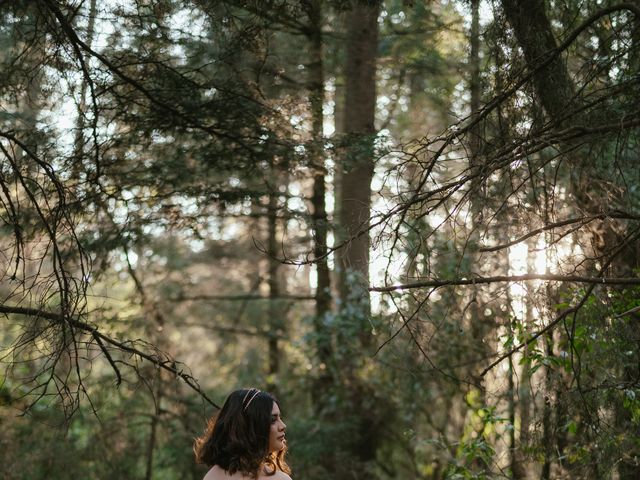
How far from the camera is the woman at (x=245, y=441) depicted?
388 centimetres

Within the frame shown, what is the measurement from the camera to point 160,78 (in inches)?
234

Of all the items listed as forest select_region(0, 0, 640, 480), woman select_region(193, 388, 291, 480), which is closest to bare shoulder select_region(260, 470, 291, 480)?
woman select_region(193, 388, 291, 480)

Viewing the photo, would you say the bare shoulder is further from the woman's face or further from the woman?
the woman's face

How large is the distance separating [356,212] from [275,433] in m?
1.99

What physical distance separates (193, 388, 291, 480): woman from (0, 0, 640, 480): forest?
34 centimetres

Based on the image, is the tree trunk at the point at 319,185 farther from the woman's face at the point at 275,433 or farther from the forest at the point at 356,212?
the woman's face at the point at 275,433

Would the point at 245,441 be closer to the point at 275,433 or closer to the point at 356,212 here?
the point at 275,433

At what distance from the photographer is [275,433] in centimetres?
396

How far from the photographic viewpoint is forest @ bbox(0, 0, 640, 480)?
4340 millimetres

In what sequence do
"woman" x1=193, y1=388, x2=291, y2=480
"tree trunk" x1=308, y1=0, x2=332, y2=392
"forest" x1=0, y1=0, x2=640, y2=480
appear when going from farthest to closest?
"tree trunk" x1=308, y1=0, x2=332, y2=392 < "forest" x1=0, y1=0, x2=640, y2=480 < "woman" x1=193, y1=388, x2=291, y2=480

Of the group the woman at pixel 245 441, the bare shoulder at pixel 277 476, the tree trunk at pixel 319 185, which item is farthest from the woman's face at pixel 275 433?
the tree trunk at pixel 319 185

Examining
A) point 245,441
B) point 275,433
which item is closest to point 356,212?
point 275,433

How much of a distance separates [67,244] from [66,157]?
4.39 ft

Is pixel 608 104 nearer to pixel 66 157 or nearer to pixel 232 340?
pixel 66 157
